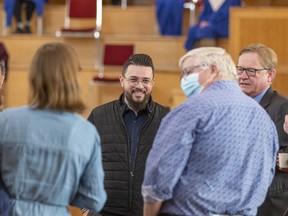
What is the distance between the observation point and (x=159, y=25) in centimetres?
937

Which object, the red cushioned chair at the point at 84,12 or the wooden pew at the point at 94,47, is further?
the red cushioned chair at the point at 84,12

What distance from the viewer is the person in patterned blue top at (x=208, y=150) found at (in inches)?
108

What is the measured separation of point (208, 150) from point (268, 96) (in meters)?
1.38

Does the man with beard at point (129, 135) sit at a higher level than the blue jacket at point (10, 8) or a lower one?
lower

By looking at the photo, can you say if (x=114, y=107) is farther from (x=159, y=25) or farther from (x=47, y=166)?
(x=159, y=25)

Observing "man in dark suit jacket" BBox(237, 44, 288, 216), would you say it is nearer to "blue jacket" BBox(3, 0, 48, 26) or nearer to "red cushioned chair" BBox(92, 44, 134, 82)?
"red cushioned chair" BBox(92, 44, 134, 82)

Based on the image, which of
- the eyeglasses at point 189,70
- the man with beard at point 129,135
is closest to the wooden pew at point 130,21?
the man with beard at point 129,135

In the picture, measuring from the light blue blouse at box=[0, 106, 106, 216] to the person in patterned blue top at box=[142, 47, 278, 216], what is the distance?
0.32 meters

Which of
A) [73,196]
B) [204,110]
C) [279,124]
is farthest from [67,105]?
[279,124]

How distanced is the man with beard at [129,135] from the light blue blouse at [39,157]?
1.08 meters

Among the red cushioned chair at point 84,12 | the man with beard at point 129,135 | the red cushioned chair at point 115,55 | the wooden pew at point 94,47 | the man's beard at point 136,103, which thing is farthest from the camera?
the red cushioned chair at point 84,12

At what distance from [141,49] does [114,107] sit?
5437 millimetres

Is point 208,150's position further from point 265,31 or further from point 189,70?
point 265,31

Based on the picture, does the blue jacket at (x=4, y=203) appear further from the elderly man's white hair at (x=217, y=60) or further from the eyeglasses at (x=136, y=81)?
the eyeglasses at (x=136, y=81)
